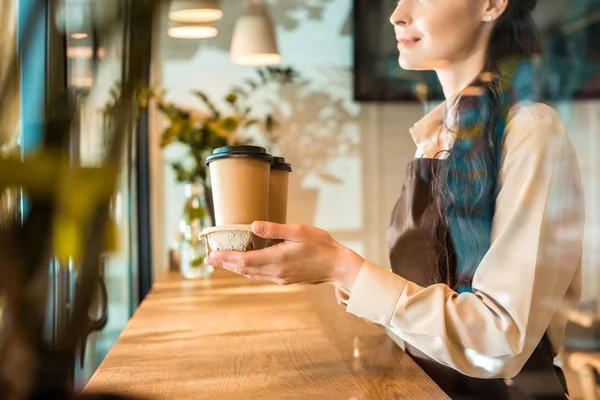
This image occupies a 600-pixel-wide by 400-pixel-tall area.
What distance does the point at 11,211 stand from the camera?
1.23 feet

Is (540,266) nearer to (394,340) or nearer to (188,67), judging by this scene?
(394,340)

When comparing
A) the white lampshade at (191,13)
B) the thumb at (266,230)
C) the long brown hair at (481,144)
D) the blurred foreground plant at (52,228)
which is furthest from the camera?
the white lampshade at (191,13)

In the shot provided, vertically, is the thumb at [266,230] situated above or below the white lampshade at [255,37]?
below

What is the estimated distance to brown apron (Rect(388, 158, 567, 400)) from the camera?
3.36ft

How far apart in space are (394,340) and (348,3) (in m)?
1.27

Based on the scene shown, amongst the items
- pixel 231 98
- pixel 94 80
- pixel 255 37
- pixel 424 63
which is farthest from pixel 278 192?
pixel 231 98

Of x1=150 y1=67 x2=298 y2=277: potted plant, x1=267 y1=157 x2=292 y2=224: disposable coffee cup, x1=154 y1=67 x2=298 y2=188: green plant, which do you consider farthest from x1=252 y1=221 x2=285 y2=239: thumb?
x1=154 y1=67 x2=298 y2=188: green plant

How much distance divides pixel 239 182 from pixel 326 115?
145 cm

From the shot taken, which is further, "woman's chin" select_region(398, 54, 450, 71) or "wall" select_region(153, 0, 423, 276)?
"wall" select_region(153, 0, 423, 276)

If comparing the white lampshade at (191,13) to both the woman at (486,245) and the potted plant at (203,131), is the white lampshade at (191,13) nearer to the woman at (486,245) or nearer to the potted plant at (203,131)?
the potted plant at (203,131)

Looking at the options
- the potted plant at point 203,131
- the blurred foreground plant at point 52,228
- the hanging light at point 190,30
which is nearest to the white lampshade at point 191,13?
the hanging light at point 190,30

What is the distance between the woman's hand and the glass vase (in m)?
1.34

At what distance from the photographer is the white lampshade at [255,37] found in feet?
6.91

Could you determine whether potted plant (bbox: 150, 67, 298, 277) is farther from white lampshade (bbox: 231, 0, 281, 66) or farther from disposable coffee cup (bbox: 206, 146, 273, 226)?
disposable coffee cup (bbox: 206, 146, 273, 226)
